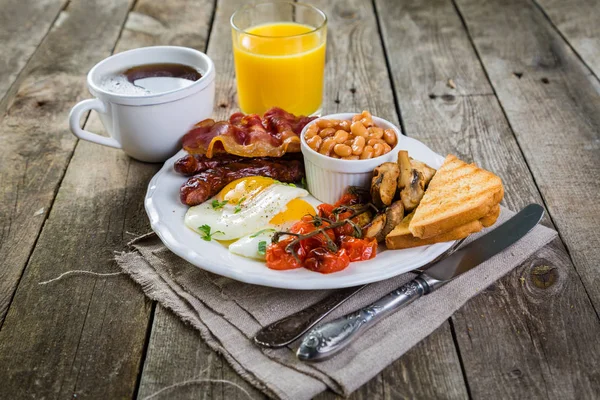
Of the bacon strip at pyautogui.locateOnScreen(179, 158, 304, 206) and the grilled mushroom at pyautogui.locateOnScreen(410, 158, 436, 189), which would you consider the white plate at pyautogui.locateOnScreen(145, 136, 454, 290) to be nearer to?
the bacon strip at pyautogui.locateOnScreen(179, 158, 304, 206)

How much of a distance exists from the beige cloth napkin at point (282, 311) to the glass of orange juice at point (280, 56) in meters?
0.96

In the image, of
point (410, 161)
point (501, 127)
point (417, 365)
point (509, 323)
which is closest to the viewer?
point (417, 365)

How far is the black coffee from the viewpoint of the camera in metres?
2.54

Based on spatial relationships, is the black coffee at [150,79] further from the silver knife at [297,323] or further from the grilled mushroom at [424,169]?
the silver knife at [297,323]

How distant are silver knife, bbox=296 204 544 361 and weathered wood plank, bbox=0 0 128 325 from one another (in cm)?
97

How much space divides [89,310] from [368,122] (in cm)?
113

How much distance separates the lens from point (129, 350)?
1771 millimetres

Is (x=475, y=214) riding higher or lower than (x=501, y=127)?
higher

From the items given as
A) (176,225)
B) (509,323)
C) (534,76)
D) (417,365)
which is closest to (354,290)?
(417,365)

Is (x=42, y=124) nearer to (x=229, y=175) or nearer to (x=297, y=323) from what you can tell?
(x=229, y=175)

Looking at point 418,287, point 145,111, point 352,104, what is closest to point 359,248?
point 418,287

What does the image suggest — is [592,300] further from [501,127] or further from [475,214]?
[501,127]

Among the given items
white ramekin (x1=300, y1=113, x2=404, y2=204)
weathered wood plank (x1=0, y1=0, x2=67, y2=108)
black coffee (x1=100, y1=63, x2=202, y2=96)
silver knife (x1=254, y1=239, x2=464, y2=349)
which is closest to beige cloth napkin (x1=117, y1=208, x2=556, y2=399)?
silver knife (x1=254, y1=239, x2=464, y2=349)

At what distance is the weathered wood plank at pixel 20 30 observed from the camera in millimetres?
3428
